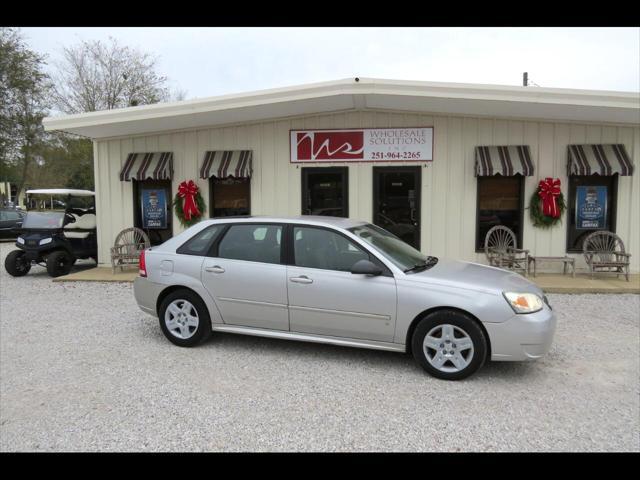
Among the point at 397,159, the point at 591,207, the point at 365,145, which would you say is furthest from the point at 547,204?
the point at 365,145

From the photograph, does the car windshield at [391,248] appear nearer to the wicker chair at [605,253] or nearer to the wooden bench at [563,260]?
the wooden bench at [563,260]

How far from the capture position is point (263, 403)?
12.5ft

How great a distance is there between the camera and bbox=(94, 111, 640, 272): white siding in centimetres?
916

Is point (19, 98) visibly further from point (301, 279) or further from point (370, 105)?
point (301, 279)

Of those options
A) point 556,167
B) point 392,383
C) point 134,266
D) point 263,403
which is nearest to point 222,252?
point 263,403

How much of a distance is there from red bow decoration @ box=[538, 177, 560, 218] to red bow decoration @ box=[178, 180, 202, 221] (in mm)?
6967

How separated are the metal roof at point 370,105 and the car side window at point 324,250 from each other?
3.98 metres

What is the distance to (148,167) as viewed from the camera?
1018 centimetres

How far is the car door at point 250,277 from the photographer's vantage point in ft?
15.9

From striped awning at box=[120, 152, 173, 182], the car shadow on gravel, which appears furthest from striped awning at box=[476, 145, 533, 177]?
striped awning at box=[120, 152, 173, 182]

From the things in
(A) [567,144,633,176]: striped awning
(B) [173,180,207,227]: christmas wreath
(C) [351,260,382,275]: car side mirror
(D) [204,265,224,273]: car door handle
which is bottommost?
(D) [204,265,224,273]: car door handle

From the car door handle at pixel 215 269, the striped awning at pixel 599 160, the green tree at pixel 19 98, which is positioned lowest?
the car door handle at pixel 215 269

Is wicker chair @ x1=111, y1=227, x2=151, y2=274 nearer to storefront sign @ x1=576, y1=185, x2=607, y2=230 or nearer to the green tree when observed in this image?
storefront sign @ x1=576, y1=185, x2=607, y2=230

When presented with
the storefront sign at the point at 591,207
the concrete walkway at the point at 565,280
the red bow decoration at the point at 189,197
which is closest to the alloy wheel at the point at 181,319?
the concrete walkway at the point at 565,280
